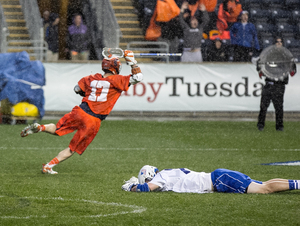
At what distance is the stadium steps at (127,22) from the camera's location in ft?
67.5

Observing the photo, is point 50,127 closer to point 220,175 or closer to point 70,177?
point 70,177

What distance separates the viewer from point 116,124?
1537 cm

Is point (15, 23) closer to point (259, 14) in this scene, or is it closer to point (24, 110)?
point (24, 110)

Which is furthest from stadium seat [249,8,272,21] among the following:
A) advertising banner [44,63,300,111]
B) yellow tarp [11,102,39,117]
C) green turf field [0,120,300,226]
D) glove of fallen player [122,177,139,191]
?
glove of fallen player [122,177,139,191]

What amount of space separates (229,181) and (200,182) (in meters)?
0.33

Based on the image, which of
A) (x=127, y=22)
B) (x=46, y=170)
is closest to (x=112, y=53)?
(x=46, y=170)

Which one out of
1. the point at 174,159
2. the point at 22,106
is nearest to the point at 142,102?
the point at 22,106

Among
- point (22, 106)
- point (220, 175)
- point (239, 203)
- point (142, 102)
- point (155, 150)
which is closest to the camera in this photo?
point (239, 203)

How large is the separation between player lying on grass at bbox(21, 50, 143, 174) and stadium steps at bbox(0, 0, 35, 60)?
13503 millimetres

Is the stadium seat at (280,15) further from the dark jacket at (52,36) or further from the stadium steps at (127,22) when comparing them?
the dark jacket at (52,36)

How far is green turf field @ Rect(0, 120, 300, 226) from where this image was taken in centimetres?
523

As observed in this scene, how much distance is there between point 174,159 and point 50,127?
2.61m

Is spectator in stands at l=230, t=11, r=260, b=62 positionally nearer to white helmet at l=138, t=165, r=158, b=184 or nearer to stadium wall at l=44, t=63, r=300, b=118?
stadium wall at l=44, t=63, r=300, b=118

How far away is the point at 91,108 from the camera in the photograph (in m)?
7.71
